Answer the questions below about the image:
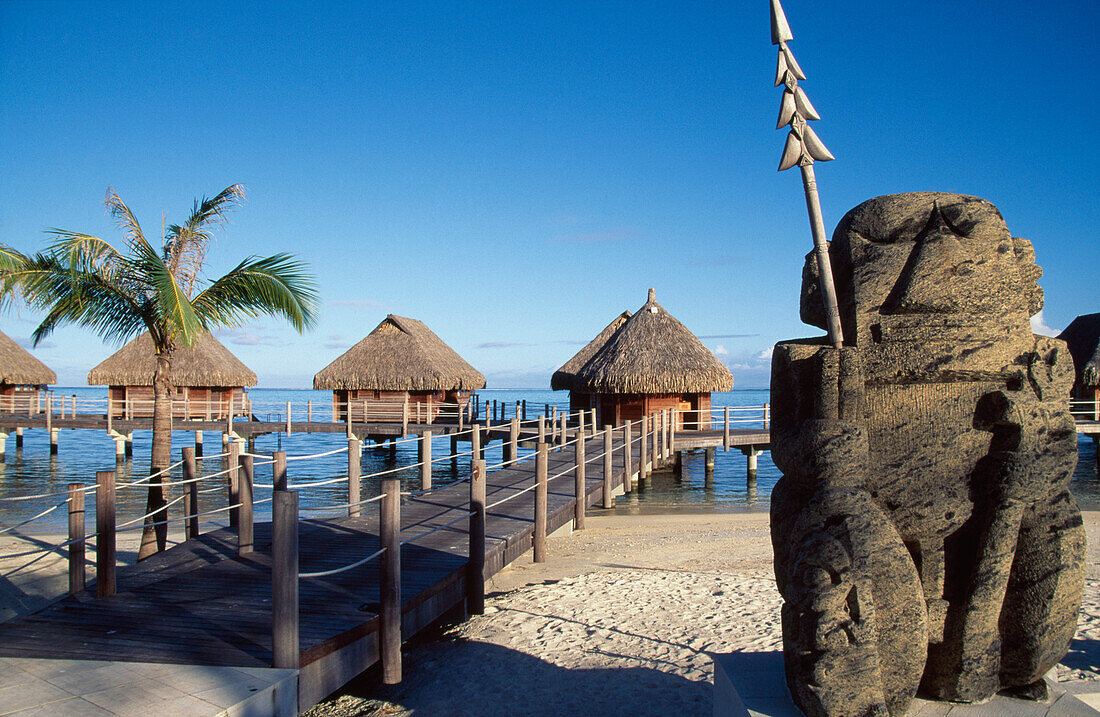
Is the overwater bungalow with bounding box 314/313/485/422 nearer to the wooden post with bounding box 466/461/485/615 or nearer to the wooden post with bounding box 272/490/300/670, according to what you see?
the wooden post with bounding box 466/461/485/615

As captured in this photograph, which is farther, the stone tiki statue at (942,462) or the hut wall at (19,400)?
the hut wall at (19,400)

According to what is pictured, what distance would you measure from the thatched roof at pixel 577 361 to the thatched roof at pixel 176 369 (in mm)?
12387

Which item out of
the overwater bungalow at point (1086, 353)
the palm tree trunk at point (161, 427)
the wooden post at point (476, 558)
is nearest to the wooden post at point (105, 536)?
the wooden post at point (476, 558)

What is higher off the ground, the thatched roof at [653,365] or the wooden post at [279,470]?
the thatched roof at [653,365]

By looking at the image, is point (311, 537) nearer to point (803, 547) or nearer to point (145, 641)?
point (145, 641)

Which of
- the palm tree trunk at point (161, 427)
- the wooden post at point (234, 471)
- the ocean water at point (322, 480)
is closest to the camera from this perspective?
the wooden post at point (234, 471)

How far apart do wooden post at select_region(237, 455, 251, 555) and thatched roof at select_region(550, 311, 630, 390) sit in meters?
16.7

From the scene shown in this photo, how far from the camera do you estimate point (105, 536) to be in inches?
190

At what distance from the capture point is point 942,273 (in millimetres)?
3129

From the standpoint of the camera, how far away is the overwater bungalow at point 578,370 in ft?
76.1

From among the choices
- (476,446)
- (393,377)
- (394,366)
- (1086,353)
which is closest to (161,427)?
(476,446)

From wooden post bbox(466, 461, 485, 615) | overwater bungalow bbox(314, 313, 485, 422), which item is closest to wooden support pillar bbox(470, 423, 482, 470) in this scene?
wooden post bbox(466, 461, 485, 615)

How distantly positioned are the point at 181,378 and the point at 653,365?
17481 millimetres

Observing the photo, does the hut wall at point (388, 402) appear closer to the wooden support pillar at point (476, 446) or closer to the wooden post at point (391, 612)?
the wooden support pillar at point (476, 446)
